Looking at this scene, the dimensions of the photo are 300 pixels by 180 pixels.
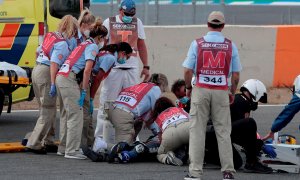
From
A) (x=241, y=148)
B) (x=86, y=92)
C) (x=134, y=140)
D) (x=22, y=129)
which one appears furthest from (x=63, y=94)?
(x=22, y=129)

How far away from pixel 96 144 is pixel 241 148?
1676 millimetres

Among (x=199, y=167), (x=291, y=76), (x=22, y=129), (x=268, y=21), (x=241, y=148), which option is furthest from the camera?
(x=268, y=21)

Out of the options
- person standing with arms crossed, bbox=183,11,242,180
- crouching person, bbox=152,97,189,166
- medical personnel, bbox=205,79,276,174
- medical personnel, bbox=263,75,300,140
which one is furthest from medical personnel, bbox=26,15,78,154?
medical personnel, bbox=263,75,300,140

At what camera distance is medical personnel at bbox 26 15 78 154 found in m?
11.5

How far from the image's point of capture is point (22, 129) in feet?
46.9

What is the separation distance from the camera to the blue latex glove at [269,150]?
1091cm

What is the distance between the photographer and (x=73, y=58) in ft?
37.1

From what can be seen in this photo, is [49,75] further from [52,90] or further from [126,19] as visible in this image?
[126,19]

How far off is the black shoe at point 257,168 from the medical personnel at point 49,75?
7.98 ft

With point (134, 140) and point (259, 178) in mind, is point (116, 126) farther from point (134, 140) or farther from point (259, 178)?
point (259, 178)

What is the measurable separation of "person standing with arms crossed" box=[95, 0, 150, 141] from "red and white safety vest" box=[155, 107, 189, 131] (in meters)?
1.11

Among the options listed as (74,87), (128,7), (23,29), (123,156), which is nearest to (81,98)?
(74,87)

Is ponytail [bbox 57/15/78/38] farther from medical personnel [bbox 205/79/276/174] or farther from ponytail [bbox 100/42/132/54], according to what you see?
medical personnel [bbox 205/79/276/174]

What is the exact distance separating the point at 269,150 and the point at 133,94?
5.74 ft
